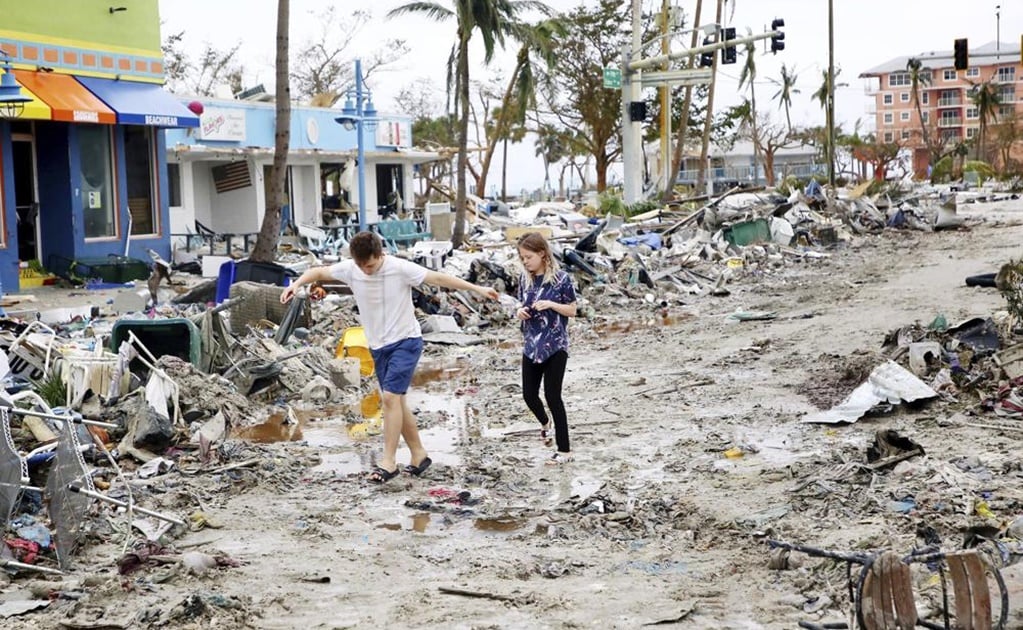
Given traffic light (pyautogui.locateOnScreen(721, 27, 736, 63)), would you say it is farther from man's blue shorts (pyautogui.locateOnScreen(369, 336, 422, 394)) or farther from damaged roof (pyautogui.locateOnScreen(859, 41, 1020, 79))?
damaged roof (pyautogui.locateOnScreen(859, 41, 1020, 79))

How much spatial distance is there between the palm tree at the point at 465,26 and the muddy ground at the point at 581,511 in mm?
17973

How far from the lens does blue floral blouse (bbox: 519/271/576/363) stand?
8219mm

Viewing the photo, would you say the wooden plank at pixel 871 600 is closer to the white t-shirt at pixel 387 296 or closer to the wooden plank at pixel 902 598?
the wooden plank at pixel 902 598

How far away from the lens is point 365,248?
7887mm

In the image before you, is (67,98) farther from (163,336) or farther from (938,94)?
(938,94)

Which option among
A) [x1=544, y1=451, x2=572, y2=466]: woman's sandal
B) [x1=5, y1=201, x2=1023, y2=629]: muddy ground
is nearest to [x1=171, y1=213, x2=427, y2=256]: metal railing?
[x1=5, y1=201, x2=1023, y2=629]: muddy ground

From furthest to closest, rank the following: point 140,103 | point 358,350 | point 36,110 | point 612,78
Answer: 1. point 612,78
2. point 140,103
3. point 36,110
4. point 358,350

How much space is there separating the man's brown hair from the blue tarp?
15484mm

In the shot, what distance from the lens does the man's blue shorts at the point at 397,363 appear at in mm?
7898

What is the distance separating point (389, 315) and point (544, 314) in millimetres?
1065

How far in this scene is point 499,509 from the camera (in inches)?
286

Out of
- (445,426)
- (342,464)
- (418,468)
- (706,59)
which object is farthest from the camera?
(706,59)

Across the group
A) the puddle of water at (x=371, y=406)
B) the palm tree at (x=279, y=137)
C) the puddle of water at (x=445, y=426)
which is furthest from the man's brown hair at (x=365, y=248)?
the palm tree at (x=279, y=137)

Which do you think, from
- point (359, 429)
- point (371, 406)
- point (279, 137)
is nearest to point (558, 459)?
point (359, 429)
